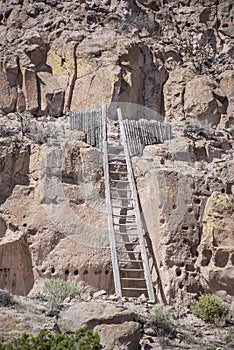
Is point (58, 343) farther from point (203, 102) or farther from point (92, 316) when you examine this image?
point (203, 102)

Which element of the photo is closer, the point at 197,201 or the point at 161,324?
the point at 161,324

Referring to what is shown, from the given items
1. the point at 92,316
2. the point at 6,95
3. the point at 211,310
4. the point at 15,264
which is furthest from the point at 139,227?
the point at 6,95

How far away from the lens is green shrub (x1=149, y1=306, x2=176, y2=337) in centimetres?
1206

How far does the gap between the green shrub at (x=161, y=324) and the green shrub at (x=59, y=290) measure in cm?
189

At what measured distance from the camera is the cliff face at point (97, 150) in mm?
15070

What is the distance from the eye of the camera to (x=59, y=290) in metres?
13.4

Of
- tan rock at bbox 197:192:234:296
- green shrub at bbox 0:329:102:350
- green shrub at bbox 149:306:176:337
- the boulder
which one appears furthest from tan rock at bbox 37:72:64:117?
green shrub at bbox 0:329:102:350

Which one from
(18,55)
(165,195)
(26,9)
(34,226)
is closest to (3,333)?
(34,226)

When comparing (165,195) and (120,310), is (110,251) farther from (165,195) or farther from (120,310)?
(120,310)

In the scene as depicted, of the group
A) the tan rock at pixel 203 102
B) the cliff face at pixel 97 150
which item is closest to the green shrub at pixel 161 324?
the cliff face at pixel 97 150

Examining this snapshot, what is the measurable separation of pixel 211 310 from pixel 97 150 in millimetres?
5256

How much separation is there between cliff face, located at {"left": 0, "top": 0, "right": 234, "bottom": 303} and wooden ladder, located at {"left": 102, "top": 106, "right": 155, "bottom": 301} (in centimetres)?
33

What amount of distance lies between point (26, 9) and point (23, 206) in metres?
8.84

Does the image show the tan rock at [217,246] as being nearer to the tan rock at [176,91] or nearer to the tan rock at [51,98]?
the tan rock at [176,91]
